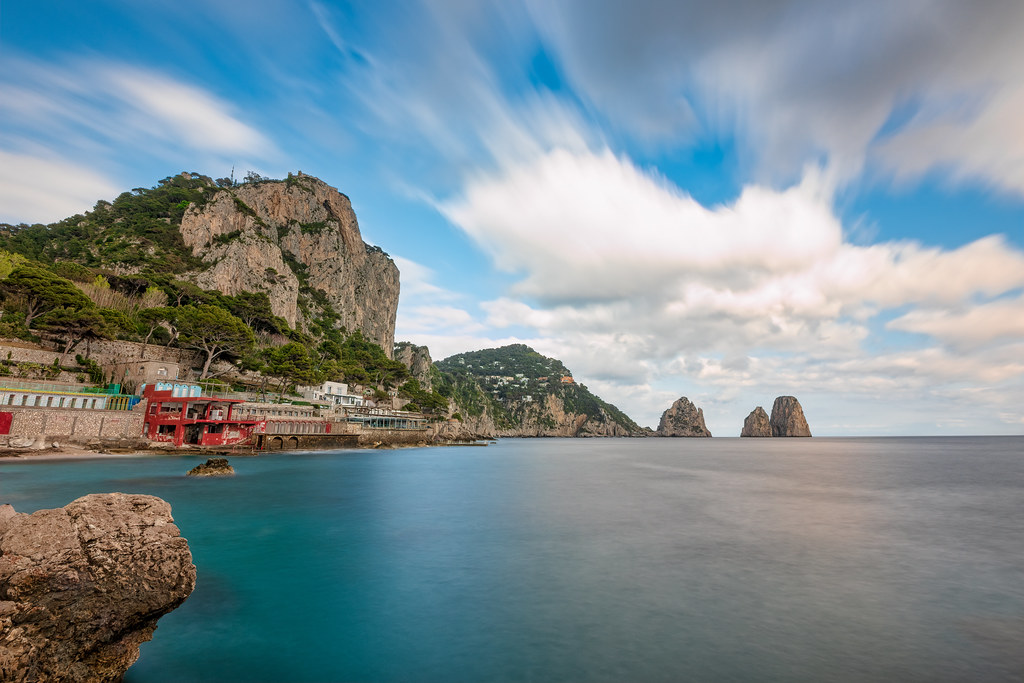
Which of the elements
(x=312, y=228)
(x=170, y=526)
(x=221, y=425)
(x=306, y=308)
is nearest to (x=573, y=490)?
(x=170, y=526)

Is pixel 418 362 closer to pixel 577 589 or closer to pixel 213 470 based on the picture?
pixel 213 470

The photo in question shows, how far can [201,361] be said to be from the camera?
60.8 metres

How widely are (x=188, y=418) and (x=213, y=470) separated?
20.2m

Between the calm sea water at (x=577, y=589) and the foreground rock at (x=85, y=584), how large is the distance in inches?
49.5

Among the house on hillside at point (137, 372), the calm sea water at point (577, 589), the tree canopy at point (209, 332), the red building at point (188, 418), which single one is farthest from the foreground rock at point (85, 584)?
the tree canopy at point (209, 332)

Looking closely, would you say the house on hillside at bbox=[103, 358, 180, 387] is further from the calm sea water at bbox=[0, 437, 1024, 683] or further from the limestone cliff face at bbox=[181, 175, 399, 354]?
the limestone cliff face at bbox=[181, 175, 399, 354]

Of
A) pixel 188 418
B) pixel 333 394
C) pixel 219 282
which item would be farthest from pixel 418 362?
pixel 188 418

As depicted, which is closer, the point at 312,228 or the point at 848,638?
the point at 848,638

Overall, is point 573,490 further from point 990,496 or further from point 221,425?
point 221,425

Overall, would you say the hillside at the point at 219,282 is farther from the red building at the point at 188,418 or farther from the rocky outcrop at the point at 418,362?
the red building at the point at 188,418

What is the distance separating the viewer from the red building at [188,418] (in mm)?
42906

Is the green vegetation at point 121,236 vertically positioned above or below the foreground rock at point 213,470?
above

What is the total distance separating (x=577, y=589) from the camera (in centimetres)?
1087

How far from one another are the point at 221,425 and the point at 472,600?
1885 inches
